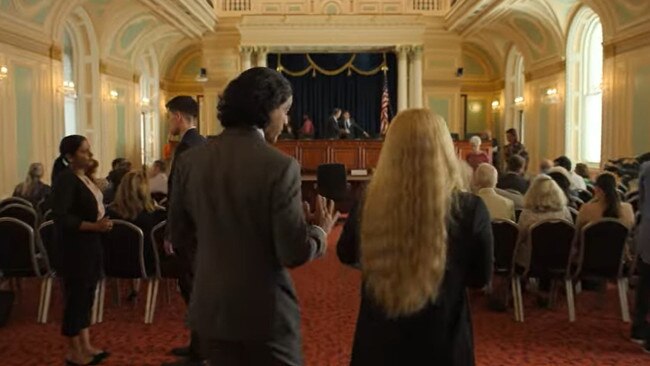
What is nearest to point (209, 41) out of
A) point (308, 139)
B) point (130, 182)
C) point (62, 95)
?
point (308, 139)

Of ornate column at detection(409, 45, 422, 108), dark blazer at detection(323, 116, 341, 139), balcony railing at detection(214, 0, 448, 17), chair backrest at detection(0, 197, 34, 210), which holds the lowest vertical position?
chair backrest at detection(0, 197, 34, 210)

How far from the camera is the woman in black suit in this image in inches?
153

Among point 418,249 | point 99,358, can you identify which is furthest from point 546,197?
point 418,249

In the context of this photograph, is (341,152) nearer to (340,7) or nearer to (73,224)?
(340,7)

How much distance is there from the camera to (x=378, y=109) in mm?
21188

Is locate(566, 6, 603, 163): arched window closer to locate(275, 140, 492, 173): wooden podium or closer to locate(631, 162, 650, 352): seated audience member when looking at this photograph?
locate(275, 140, 492, 173): wooden podium

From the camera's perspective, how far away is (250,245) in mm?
1979

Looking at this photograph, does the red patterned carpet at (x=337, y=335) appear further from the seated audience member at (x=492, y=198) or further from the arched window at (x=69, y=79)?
the arched window at (x=69, y=79)

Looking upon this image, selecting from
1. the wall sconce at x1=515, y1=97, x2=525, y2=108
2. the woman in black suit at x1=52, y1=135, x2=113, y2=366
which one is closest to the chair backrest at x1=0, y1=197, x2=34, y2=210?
the woman in black suit at x1=52, y1=135, x2=113, y2=366

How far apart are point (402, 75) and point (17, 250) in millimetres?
14540

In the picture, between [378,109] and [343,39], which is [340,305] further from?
[378,109]

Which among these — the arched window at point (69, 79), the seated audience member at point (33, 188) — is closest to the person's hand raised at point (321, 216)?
the seated audience member at point (33, 188)

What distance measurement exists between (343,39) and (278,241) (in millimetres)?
16715

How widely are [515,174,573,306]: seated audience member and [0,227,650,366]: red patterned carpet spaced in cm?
57
